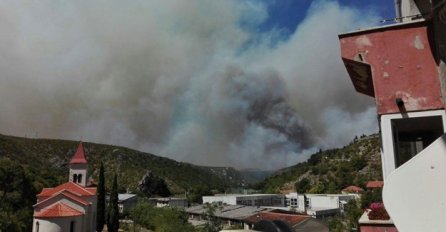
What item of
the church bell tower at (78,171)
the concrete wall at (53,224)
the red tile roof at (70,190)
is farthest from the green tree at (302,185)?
the concrete wall at (53,224)

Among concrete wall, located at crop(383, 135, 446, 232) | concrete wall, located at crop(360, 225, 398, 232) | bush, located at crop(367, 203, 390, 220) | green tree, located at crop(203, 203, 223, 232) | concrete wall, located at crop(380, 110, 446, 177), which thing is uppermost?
concrete wall, located at crop(380, 110, 446, 177)

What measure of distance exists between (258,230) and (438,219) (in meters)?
2.01

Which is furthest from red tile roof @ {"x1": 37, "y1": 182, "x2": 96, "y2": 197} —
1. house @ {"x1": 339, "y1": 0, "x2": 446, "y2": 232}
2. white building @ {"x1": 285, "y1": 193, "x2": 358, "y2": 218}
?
house @ {"x1": 339, "y1": 0, "x2": 446, "y2": 232}

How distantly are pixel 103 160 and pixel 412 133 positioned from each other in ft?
451

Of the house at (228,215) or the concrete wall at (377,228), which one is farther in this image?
the house at (228,215)

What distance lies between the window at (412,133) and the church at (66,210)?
128ft

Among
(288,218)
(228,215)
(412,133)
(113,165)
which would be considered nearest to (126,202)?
(228,215)

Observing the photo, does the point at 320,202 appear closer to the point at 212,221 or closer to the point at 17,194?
the point at 212,221

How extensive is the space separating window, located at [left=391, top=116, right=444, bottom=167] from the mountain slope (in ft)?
363

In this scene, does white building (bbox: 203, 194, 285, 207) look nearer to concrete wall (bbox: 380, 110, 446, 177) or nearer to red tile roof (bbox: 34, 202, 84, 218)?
red tile roof (bbox: 34, 202, 84, 218)

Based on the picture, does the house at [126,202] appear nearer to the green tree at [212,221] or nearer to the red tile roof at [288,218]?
the green tree at [212,221]

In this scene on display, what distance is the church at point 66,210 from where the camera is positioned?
3884cm

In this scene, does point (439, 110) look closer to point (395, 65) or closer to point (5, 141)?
point (395, 65)

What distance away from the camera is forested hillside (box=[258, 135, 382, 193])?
326ft
